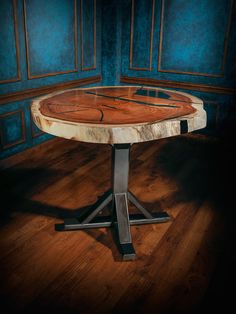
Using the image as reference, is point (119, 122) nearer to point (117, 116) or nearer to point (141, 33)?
point (117, 116)

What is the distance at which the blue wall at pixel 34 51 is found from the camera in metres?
2.79

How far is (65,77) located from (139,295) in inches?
108

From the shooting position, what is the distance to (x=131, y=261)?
175cm

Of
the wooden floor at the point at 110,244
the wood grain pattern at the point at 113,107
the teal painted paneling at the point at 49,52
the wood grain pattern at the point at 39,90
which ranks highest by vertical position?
the teal painted paneling at the point at 49,52

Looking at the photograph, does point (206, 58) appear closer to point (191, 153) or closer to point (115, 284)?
point (191, 153)

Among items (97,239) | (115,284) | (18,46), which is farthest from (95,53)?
(115,284)

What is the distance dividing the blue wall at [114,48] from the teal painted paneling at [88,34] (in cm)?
1

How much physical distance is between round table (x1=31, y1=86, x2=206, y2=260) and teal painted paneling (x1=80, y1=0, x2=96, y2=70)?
1674mm

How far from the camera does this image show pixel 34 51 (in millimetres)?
3051

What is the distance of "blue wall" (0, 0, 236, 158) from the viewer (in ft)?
9.54

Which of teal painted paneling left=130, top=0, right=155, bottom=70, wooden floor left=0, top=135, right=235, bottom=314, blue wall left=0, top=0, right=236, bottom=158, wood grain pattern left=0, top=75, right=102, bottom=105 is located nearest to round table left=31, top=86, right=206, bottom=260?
wooden floor left=0, top=135, right=235, bottom=314

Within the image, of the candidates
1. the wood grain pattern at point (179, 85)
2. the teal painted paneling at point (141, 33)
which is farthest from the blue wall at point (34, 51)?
the wood grain pattern at point (179, 85)

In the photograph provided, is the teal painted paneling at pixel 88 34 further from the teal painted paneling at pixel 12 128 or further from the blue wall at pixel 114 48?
the teal painted paneling at pixel 12 128

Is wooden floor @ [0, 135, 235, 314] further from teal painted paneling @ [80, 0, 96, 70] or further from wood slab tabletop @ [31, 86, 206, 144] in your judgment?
teal painted paneling @ [80, 0, 96, 70]
